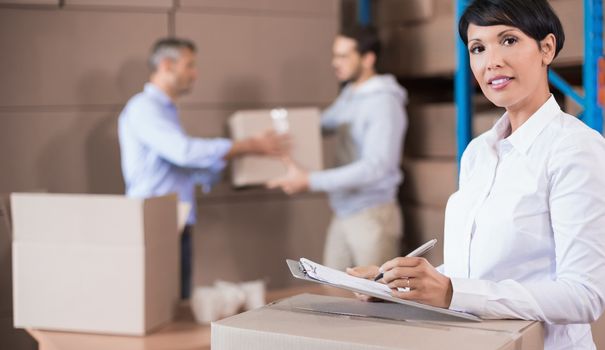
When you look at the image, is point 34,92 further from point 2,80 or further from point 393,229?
point 393,229

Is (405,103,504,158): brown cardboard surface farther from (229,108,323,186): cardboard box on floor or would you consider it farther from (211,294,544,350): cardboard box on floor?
(211,294,544,350): cardboard box on floor

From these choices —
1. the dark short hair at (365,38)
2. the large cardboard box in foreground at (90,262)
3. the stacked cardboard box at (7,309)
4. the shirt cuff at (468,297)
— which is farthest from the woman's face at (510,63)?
the dark short hair at (365,38)

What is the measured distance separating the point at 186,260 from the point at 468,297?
7.54 ft

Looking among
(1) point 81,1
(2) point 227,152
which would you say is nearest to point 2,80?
(1) point 81,1

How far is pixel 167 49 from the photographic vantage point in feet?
10.8

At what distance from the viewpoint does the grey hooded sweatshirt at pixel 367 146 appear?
11.2 ft

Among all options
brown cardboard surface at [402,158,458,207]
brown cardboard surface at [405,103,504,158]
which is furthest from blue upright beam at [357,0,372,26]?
brown cardboard surface at [402,158,458,207]

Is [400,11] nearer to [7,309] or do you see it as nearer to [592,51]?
[592,51]

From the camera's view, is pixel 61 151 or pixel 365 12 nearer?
pixel 61 151

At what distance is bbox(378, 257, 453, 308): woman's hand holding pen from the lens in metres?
1.20

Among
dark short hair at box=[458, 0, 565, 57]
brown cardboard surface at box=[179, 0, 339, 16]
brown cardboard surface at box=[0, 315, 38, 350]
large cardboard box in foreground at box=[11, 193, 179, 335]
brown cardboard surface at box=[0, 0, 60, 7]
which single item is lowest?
brown cardboard surface at box=[0, 315, 38, 350]

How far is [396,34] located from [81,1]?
1.54m

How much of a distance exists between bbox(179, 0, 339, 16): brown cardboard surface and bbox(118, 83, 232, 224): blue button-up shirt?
0.51 m

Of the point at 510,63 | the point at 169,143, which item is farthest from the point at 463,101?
the point at 510,63
